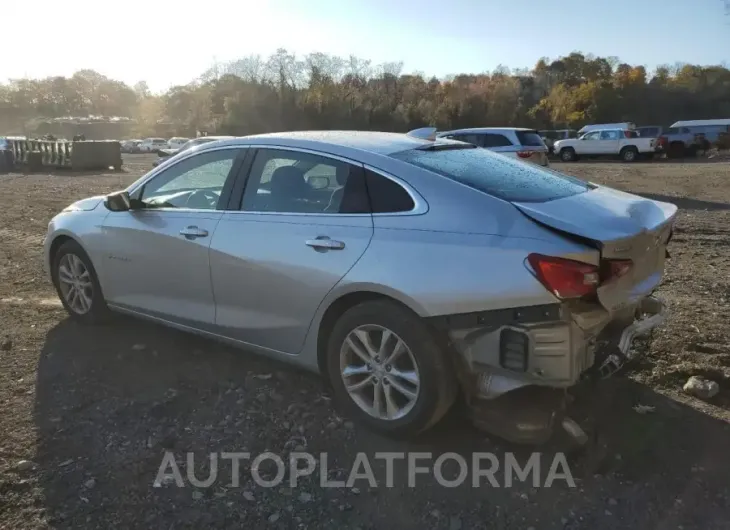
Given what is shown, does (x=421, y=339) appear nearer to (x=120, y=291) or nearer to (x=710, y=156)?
(x=120, y=291)

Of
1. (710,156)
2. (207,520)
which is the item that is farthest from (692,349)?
(710,156)

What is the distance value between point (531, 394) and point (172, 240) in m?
2.46

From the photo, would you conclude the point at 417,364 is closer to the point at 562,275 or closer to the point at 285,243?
the point at 562,275

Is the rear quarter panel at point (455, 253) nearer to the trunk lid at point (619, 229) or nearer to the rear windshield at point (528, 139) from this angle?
the trunk lid at point (619, 229)

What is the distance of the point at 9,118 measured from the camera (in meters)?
110

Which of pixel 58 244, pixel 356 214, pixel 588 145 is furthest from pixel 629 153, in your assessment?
pixel 356 214

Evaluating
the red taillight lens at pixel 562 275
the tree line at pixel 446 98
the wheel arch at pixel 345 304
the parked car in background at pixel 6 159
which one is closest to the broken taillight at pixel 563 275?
the red taillight lens at pixel 562 275

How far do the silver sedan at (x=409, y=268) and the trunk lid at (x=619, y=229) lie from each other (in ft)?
0.04

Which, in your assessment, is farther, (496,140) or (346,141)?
(496,140)

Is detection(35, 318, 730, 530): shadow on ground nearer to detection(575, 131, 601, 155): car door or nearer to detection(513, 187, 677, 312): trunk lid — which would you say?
detection(513, 187, 677, 312): trunk lid

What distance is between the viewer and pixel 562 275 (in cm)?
292

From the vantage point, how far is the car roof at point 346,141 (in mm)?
3830

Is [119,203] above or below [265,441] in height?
above

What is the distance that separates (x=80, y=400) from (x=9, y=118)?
404ft
